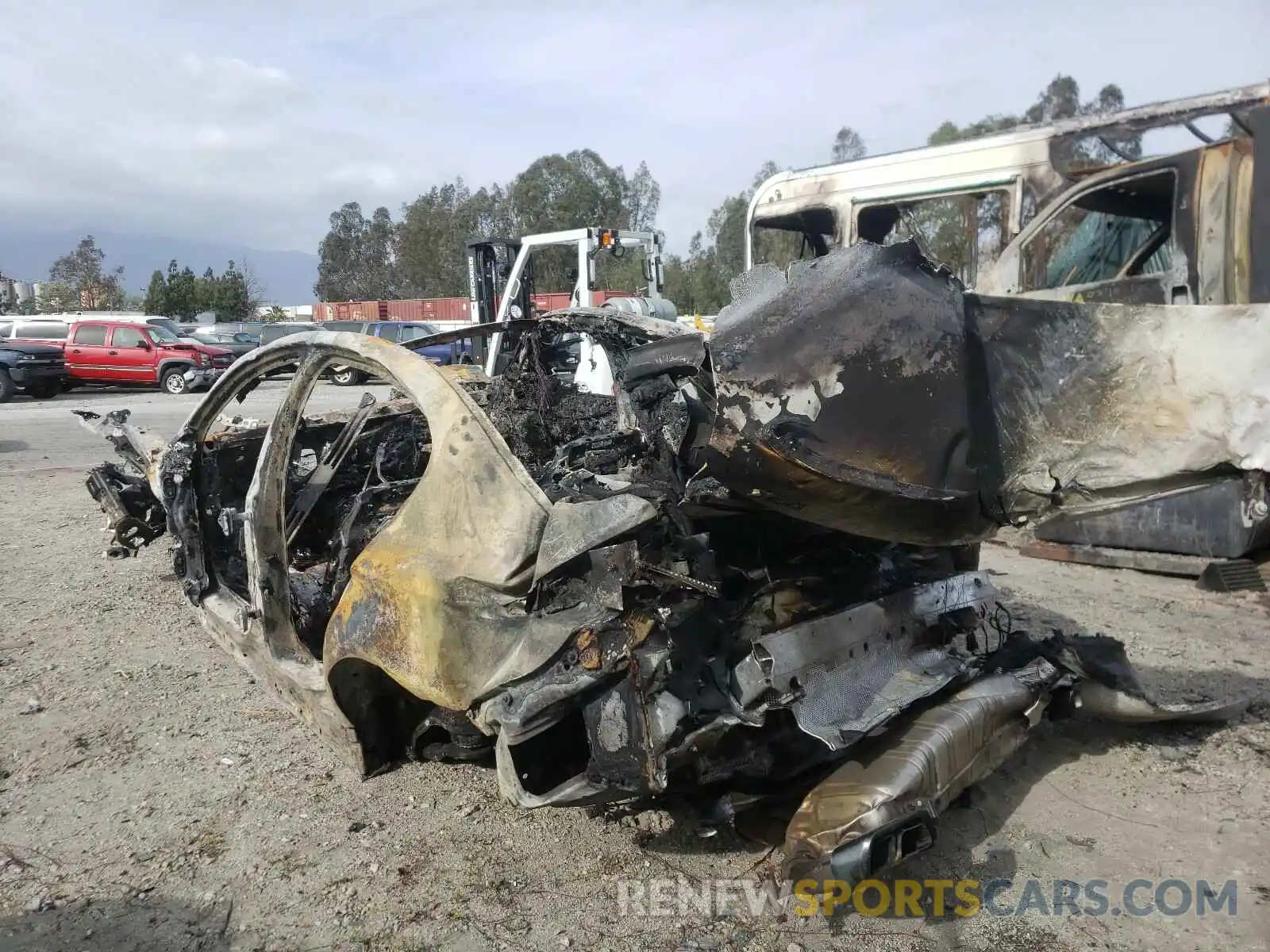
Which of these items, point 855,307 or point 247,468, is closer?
point 855,307

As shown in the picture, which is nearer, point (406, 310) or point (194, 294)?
point (406, 310)

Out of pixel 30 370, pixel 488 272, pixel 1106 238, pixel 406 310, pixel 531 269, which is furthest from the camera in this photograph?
pixel 406 310

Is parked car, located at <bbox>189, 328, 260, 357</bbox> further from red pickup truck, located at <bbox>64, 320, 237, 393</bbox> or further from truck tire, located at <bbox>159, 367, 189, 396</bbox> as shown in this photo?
truck tire, located at <bbox>159, 367, 189, 396</bbox>

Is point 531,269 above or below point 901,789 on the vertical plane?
above

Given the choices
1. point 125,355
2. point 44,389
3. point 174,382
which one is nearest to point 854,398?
point 174,382

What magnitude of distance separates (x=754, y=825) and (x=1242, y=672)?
9.04 feet

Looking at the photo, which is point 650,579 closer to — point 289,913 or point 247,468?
point 289,913

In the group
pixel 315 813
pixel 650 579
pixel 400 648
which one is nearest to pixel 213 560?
pixel 315 813

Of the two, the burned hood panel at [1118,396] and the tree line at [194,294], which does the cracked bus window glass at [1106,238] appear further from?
the tree line at [194,294]

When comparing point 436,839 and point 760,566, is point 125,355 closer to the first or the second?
point 436,839

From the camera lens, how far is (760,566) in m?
2.79

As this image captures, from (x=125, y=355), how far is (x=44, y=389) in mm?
1757

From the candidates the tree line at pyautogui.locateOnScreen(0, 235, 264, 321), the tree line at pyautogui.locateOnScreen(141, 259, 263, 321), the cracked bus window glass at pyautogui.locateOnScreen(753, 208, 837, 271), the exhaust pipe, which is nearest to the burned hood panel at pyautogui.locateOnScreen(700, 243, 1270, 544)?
the exhaust pipe

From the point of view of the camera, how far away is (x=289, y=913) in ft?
8.18
